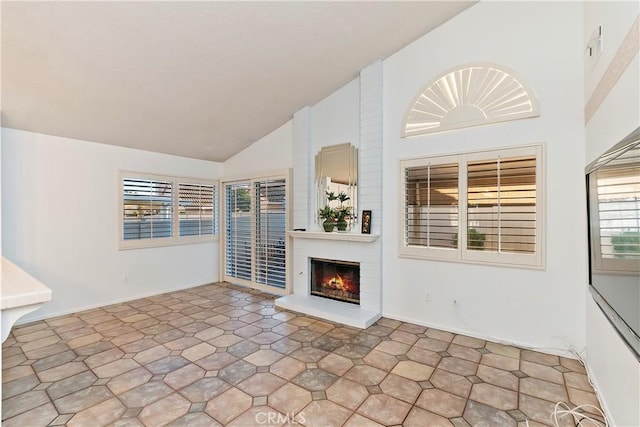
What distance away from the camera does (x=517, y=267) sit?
3.11 metres

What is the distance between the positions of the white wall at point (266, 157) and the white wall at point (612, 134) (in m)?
3.81

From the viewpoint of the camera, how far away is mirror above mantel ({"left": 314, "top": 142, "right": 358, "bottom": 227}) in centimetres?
432

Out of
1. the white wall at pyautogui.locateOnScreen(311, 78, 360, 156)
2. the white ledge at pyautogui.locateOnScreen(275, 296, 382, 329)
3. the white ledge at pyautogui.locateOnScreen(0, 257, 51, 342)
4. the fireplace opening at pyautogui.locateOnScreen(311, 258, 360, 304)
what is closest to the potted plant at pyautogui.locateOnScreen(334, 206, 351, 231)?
the fireplace opening at pyautogui.locateOnScreen(311, 258, 360, 304)

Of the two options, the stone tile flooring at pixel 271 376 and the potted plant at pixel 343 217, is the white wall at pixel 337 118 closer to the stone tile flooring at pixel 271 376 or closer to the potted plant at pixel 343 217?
the potted plant at pixel 343 217

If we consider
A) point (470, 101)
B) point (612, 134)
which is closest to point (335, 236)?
point (470, 101)

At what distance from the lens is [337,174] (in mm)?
4496

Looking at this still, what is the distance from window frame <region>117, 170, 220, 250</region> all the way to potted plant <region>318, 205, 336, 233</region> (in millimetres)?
2664

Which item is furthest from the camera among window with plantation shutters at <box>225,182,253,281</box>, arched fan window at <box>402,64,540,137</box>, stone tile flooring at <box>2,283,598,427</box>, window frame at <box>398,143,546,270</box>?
window with plantation shutters at <box>225,182,253,281</box>

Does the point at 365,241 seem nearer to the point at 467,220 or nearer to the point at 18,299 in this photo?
the point at 467,220

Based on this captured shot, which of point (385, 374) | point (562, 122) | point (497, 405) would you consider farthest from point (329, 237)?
point (562, 122)

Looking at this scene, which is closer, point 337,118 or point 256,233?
point 337,118

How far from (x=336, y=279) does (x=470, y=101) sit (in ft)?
9.68

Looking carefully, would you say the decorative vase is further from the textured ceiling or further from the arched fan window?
the textured ceiling

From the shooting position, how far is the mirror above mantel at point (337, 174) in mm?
4320
